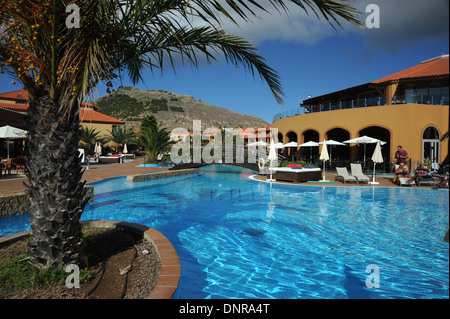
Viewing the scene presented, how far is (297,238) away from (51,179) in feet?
18.2

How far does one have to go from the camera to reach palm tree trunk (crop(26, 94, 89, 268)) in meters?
3.39

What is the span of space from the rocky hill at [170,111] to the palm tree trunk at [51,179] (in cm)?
7888

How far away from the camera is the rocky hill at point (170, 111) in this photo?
93250 mm

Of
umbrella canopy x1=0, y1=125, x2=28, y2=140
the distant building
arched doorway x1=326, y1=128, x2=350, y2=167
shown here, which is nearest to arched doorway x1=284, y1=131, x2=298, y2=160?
arched doorway x1=326, y1=128, x2=350, y2=167

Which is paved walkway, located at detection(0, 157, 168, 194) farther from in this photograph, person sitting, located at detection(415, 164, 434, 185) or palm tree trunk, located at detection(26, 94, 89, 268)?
person sitting, located at detection(415, 164, 434, 185)

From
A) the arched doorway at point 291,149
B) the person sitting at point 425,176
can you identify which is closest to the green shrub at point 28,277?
the person sitting at point 425,176

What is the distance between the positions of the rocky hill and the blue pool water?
72.6 metres

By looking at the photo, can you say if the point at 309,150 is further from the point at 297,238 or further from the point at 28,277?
the point at 28,277

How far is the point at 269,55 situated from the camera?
4.48 meters

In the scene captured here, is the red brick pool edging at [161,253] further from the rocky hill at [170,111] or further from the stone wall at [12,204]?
the rocky hill at [170,111]

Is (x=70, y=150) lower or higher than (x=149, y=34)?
lower

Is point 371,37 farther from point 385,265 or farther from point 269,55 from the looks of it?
point 385,265
